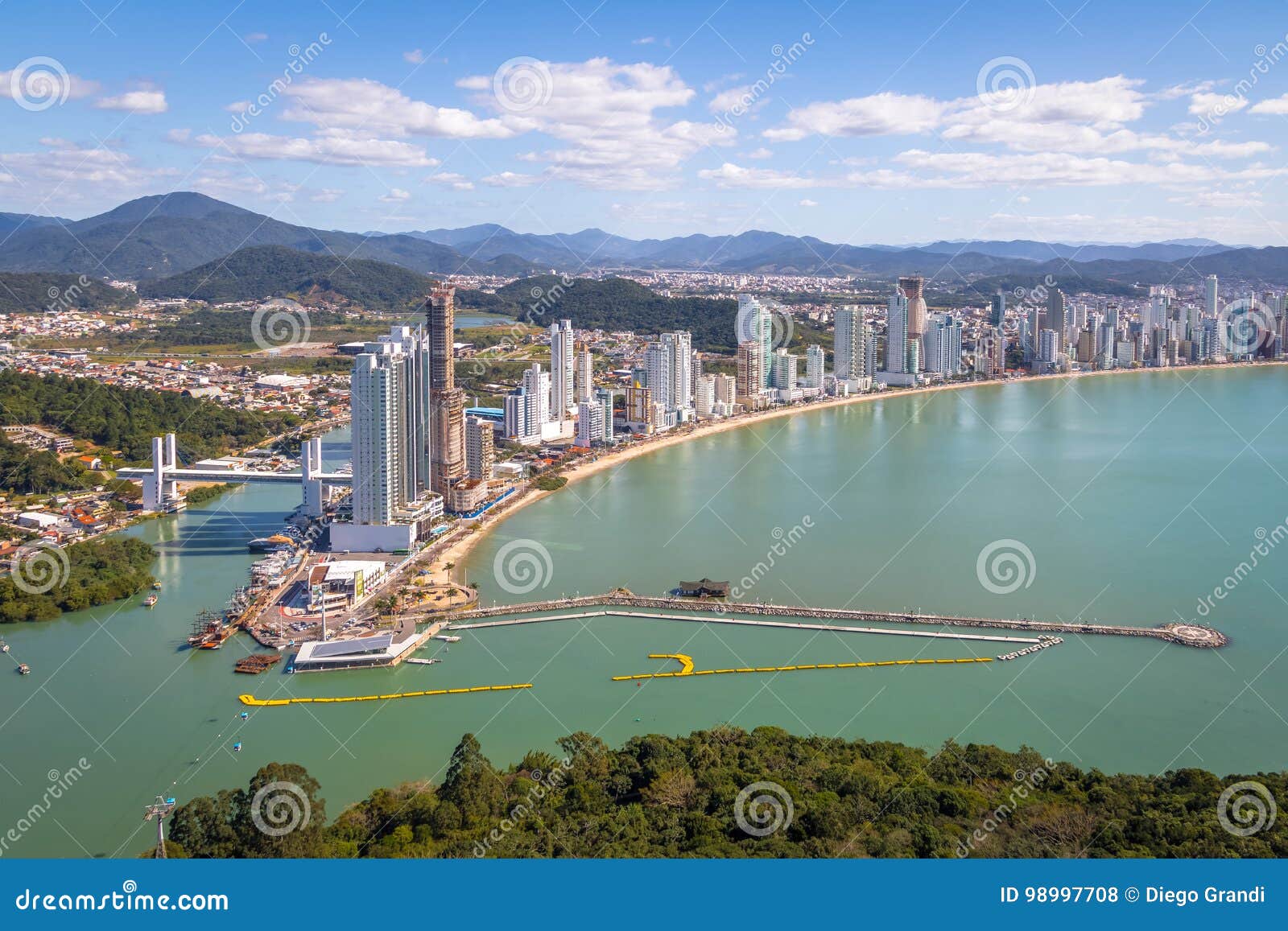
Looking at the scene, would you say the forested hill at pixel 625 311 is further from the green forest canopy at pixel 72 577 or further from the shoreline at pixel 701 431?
the green forest canopy at pixel 72 577

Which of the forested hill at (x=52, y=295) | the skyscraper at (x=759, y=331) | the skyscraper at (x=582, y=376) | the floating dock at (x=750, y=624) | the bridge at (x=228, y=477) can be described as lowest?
the floating dock at (x=750, y=624)

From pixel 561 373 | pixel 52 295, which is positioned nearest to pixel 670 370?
pixel 561 373

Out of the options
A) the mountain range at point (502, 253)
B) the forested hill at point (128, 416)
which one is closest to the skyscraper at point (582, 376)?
the forested hill at point (128, 416)

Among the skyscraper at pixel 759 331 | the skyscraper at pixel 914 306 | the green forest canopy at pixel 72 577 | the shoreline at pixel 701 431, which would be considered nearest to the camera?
the green forest canopy at pixel 72 577

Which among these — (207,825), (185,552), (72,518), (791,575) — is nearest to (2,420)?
(72,518)

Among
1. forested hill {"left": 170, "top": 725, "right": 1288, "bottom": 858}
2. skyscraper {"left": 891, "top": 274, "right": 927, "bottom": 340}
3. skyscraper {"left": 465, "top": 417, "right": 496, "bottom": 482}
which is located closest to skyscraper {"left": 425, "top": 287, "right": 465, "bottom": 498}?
skyscraper {"left": 465, "top": 417, "right": 496, "bottom": 482}

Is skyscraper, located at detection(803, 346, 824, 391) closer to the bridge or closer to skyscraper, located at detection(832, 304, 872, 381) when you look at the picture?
skyscraper, located at detection(832, 304, 872, 381)
